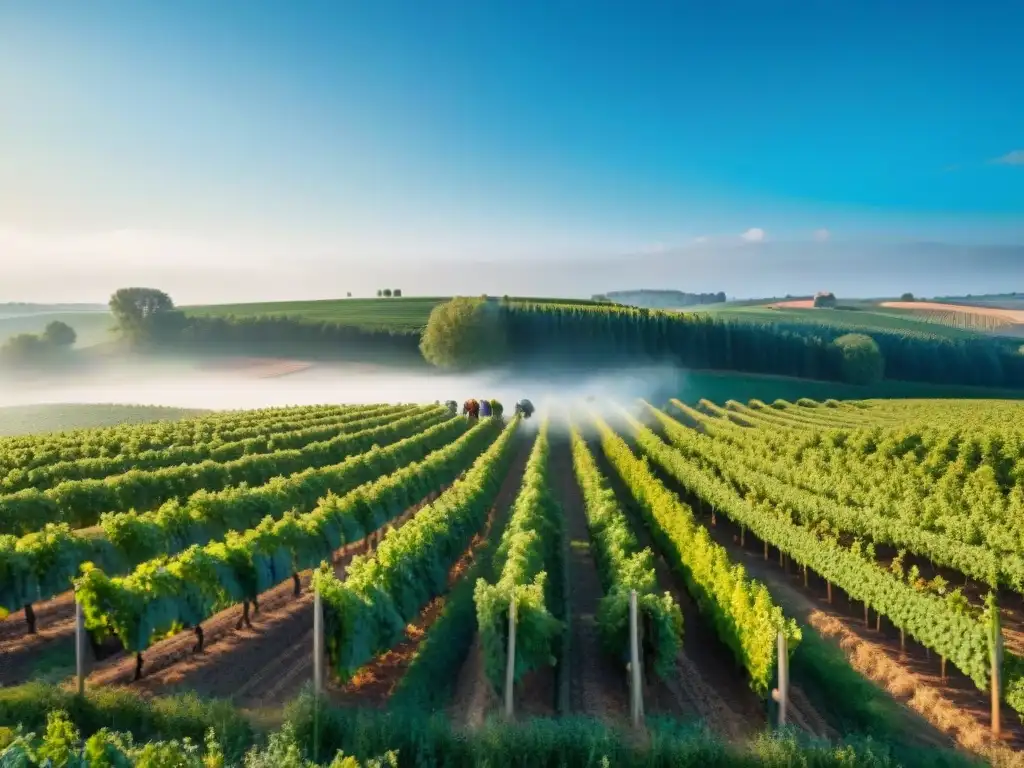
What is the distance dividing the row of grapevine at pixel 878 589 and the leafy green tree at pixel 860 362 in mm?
66067

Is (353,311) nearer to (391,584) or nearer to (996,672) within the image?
(391,584)

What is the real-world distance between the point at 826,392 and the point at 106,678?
260ft

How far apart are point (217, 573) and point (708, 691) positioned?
9617mm

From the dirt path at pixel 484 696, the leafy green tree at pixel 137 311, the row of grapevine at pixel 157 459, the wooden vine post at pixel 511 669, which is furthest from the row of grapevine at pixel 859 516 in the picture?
the leafy green tree at pixel 137 311

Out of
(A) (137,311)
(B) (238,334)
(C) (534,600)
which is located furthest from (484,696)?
(A) (137,311)

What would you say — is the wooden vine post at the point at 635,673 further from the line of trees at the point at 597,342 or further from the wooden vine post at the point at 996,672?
the line of trees at the point at 597,342

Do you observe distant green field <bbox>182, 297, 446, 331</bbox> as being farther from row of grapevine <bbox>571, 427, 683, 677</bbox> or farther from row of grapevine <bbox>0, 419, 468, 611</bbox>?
row of grapevine <bbox>571, 427, 683, 677</bbox>

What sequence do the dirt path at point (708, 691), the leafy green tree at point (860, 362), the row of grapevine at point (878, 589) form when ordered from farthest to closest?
the leafy green tree at point (860, 362) < the row of grapevine at point (878, 589) < the dirt path at point (708, 691)

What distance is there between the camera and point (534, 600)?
11.6 metres

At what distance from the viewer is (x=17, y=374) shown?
264ft

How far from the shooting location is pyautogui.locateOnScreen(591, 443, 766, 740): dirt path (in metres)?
11.1

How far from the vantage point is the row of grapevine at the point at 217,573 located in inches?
437

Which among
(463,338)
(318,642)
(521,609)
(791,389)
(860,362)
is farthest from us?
(463,338)

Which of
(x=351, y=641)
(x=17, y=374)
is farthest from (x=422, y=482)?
(x=17, y=374)
